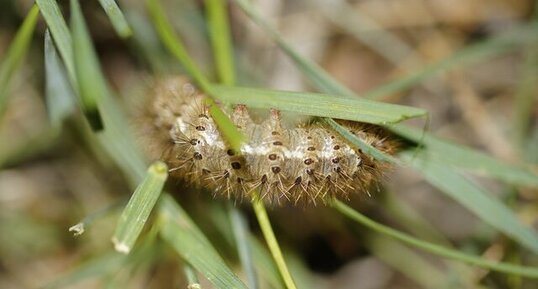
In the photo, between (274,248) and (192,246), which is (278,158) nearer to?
(274,248)

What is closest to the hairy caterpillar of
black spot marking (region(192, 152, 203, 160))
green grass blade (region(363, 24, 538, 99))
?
black spot marking (region(192, 152, 203, 160))

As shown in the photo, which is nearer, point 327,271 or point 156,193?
point 156,193

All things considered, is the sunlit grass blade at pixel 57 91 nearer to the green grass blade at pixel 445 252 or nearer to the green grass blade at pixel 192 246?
the green grass blade at pixel 192 246

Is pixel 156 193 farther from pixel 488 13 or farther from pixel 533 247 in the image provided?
pixel 488 13

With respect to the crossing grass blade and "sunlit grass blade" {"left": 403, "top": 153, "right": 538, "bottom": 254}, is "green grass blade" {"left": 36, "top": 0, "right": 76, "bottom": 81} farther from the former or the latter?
"sunlit grass blade" {"left": 403, "top": 153, "right": 538, "bottom": 254}

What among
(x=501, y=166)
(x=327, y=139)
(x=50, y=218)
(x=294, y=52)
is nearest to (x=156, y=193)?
(x=327, y=139)

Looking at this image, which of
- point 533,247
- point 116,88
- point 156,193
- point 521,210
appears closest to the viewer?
point 156,193
